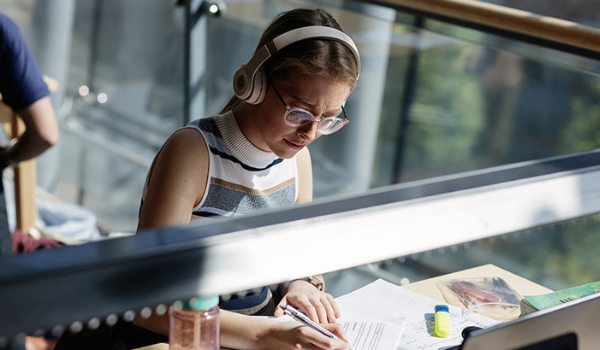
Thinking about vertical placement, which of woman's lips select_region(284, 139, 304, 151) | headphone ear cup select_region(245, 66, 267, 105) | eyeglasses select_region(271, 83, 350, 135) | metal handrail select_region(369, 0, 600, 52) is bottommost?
woman's lips select_region(284, 139, 304, 151)

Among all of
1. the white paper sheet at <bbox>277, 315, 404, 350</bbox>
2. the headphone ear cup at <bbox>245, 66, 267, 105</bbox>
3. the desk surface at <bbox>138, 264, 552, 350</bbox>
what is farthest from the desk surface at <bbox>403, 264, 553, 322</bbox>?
the headphone ear cup at <bbox>245, 66, 267, 105</bbox>

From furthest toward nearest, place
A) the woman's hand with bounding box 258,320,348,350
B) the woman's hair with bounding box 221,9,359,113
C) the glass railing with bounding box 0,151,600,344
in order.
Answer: the woman's hair with bounding box 221,9,359,113 < the woman's hand with bounding box 258,320,348,350 < the glass railing with bounding box 0,151,600,344

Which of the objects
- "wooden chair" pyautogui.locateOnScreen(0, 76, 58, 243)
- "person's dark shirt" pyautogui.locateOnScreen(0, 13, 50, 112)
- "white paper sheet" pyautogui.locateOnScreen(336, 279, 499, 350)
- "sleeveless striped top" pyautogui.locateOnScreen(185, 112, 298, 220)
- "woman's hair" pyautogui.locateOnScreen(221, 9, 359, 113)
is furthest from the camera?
"wooden chair" pyautogui.locateOnScreen(0, 76, 58, 243)

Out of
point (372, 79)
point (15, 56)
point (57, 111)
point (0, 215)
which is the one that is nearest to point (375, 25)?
point (372, 79)

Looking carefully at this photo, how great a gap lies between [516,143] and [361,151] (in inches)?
31.3

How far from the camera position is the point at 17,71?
6.27 ft

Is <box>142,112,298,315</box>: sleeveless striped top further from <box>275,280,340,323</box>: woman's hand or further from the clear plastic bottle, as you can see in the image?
the clear plastic bottle

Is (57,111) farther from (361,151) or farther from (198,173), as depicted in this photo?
(198,173)

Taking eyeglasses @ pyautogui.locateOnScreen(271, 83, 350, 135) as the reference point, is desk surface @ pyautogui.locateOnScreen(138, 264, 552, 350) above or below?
below

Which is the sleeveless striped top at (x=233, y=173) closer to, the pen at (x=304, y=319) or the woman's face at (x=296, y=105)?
the woman's face at (x=296, y=105)

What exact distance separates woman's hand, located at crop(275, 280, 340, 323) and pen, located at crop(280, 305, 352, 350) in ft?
0.04

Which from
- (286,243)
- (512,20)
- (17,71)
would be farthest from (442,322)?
(17,71)

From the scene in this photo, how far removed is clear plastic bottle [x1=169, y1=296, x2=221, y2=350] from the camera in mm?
818

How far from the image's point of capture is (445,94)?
3250 millimetres
